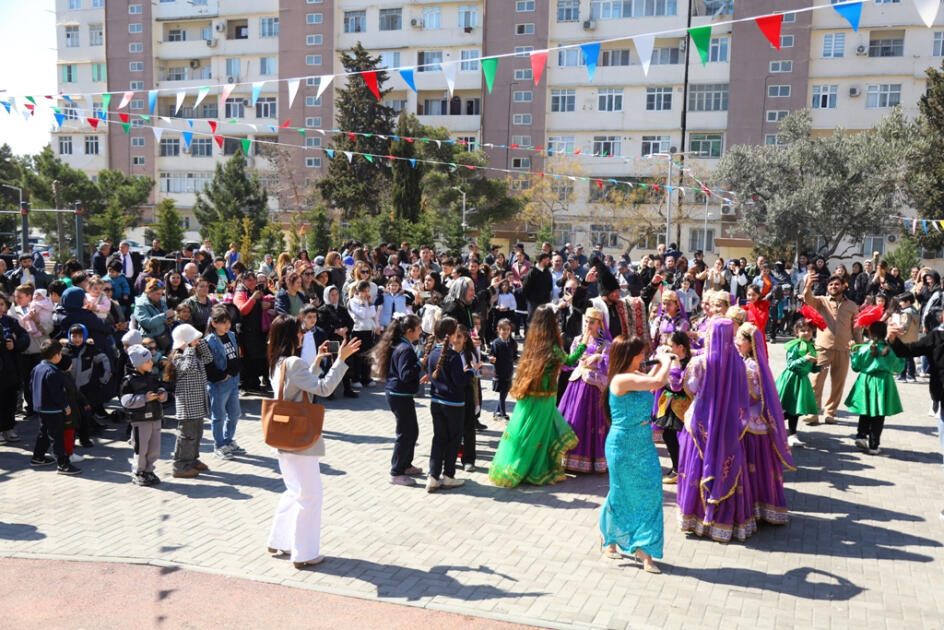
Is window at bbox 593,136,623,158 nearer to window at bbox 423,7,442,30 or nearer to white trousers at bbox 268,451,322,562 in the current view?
window at bbox 423,7,442,30

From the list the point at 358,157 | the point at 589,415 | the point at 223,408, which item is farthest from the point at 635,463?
the point at 358,157

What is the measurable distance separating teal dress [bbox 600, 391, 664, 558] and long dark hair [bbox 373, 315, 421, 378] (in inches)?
94.3

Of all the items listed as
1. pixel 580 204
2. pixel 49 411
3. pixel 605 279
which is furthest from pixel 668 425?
pixel 580 204

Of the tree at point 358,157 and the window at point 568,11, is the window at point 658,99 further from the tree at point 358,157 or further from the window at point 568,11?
the tree at point 358,157

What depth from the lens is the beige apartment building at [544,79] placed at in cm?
4125

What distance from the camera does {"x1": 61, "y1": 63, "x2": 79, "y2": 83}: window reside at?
179 ft

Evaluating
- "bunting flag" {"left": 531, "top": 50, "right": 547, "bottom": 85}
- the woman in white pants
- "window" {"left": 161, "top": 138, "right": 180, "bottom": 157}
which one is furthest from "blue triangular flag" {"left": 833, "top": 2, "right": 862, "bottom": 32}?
"window" {"left": 161, "top": 138, "right": 180, "bottom": 157}

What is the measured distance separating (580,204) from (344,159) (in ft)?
44.8

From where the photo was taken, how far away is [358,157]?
141 feet

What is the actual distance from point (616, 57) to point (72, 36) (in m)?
36.1

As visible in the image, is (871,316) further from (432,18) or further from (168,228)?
(432,18)

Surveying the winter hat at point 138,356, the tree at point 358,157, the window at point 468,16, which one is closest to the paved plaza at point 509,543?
the winter hat at point 138,356

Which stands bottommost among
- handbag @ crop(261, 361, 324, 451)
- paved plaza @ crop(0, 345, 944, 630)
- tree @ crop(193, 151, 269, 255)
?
paved plaza @ crop(0, 345, 944, 630)

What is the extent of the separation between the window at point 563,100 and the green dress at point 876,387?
38505 millimetres
